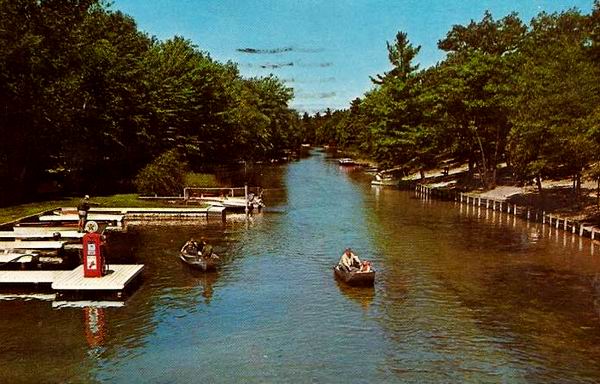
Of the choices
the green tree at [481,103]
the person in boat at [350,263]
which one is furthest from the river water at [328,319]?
the green tree at [481,103]

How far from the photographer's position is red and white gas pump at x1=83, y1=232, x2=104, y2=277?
102ft

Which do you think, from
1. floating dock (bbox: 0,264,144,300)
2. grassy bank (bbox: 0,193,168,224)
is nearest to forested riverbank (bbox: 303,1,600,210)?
floating dock (bbox: 0,264,144,300)

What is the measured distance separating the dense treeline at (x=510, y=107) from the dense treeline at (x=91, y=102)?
29.0m

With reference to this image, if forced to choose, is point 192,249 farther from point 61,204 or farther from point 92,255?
point 61,204

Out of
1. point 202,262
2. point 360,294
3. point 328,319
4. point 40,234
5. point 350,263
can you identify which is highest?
point 40,234

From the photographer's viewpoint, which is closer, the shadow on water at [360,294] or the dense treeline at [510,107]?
the shadow on water at [360,294]

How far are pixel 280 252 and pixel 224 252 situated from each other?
3.98 m

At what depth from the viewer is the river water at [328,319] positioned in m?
22.4

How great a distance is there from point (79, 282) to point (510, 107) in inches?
1983

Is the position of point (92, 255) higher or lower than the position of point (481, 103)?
lower

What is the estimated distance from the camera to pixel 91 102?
215ft

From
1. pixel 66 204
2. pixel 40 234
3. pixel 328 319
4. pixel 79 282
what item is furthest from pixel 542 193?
pixel 79 282

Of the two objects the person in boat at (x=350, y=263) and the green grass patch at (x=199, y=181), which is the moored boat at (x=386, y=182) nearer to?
the green grass patch at (x=199, y=181)

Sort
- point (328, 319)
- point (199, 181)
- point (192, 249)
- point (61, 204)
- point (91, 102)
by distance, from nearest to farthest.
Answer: point (328, 319) < point (192, 249) < point (61, 204) < point (91, 102) < point (199, 181)
